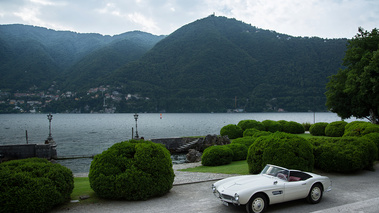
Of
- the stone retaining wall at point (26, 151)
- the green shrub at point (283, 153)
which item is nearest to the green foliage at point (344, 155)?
the green shrub at point (283, 153)

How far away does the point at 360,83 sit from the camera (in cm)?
2633

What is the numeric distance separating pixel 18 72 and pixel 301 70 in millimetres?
201376

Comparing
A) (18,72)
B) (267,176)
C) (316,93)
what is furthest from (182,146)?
(18,72)

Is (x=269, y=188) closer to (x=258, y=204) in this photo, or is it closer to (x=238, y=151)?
(x=258, y=204)

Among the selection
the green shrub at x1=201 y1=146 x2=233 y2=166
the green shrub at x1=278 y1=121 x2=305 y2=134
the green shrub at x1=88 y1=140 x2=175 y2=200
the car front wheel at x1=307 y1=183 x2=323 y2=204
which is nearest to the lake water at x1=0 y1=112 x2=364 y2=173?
the green shrub at x1=201 y1=146 x2=233 y2=166

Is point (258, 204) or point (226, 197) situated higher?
point (226, 197)

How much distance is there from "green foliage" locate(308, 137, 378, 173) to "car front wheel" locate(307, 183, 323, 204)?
4.68m

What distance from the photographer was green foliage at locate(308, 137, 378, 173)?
1200cm

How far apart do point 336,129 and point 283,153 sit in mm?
20658

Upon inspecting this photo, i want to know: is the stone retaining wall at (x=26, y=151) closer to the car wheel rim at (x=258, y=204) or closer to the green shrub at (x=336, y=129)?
the car wheel rim at (x=258, y=204)

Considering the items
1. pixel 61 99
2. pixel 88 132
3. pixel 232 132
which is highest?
pixel 61 99

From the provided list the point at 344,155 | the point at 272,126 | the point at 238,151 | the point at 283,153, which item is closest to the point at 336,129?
the point at 272,126

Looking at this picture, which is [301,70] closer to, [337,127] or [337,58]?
[337,58]

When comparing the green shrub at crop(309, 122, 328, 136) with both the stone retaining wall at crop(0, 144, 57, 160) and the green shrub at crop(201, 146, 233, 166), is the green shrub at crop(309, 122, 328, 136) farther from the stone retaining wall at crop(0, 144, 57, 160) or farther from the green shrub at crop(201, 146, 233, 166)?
the stone retaining wall at crop(0, 144, 57, 160)
